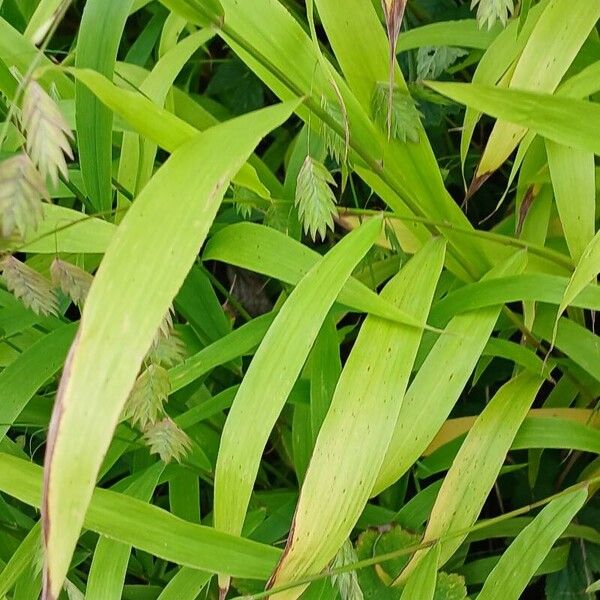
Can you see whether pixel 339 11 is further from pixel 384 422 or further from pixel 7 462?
pixel 7 462

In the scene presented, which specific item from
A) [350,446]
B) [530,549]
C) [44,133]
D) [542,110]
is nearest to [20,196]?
[44,133]

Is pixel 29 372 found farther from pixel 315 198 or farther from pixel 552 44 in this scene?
pixel 552 44

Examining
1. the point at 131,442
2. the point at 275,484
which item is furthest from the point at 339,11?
the point at 275,484

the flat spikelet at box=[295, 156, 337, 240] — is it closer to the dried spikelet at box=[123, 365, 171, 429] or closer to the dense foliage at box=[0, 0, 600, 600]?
the dense foliage at box=[0, 0, 600, 600]

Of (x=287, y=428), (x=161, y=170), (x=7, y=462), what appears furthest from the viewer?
(x=287, y=428)

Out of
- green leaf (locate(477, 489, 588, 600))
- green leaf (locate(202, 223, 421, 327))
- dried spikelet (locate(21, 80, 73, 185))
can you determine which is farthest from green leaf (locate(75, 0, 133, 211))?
green leaf (locate(477, 489, 588, 600))

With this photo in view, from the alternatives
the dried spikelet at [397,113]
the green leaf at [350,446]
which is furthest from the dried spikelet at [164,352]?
the dried spikelet at [397,113]
